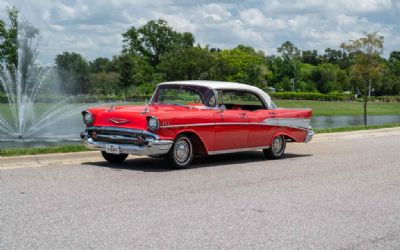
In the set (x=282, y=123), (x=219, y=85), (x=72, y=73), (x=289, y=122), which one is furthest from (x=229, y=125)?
(x=72, y=73)

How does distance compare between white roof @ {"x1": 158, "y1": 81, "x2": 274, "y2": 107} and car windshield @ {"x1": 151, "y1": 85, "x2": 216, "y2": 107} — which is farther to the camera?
white roof @ {"x1": 158, "y1": 81, "x2": 274, "y2": 107}

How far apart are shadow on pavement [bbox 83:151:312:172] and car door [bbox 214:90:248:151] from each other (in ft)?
1.48

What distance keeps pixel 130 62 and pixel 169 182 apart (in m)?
63.1

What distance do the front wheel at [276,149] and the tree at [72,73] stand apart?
155 ft

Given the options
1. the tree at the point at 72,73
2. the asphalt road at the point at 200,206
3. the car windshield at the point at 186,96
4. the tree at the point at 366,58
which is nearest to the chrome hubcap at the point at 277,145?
the asphalt road at the point at 200,206

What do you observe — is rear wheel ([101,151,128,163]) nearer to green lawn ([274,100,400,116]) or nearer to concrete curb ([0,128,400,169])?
concrete curb ([0,128,400,169])

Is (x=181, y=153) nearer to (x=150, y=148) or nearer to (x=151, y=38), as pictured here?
(x=150, y=148)

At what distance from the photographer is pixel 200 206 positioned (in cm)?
716

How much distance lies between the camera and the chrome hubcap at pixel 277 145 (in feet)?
39.7

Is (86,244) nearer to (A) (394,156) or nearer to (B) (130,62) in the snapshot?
(A) (394,156)

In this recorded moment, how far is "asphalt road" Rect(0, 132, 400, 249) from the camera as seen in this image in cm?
568

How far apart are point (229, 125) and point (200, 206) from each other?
378cm

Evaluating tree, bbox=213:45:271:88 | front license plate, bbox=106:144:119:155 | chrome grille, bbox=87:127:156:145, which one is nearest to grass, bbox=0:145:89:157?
chrome grille, bbox=87:127:156:145

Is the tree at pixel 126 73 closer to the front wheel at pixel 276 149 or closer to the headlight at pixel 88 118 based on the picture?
the front wheel at pixel 276 149
